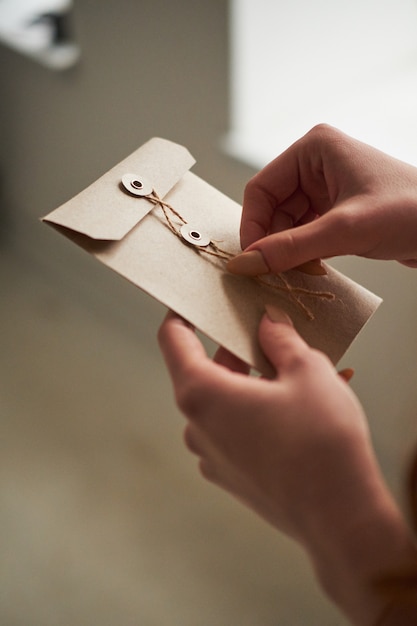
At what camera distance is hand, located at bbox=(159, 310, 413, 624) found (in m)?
0.36

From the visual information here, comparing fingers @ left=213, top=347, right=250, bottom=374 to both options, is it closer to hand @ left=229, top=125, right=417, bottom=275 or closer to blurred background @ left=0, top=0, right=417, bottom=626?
hand @ left=229, top=125, right=417, bottom=275

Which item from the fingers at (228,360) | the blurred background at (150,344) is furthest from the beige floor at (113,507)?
the fingers at (228,360)

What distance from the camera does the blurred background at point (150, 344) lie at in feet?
2.42

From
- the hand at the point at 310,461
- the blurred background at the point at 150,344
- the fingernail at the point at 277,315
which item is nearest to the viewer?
the hand at the point at 310,461

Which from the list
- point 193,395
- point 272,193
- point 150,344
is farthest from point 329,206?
point 150,344

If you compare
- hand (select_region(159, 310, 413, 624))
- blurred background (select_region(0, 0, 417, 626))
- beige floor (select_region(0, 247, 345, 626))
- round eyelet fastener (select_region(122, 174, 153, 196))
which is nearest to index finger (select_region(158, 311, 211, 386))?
hand (select_region(159, 310, 413, 624))

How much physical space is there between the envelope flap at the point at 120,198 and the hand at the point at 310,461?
0.44ft

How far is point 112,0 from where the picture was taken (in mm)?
822

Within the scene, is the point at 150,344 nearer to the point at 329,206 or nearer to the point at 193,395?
the point at 329,206

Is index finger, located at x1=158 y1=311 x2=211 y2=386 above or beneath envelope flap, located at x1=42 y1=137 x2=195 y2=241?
beneath

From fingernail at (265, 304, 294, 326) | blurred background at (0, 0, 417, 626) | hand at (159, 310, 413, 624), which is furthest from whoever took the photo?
blurred background at (0, 0, 417, 626)

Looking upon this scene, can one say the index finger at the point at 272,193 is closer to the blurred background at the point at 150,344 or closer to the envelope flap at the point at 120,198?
the envelope flap at the point at 120,198

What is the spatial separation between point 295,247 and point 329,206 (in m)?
0.16

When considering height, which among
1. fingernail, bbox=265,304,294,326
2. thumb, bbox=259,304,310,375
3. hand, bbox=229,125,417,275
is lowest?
thumb, bbox=259,304,310,375
